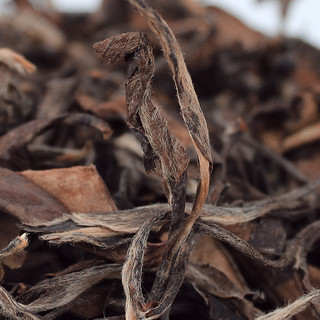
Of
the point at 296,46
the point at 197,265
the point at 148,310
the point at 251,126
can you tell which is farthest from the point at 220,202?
the point at 296,46

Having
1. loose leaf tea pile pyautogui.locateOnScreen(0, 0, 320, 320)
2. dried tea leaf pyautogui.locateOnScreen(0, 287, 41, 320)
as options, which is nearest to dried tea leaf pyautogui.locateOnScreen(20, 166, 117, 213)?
loose leaf tea pile pyautogui.locateOnScreen(0, 0, 320, 320)

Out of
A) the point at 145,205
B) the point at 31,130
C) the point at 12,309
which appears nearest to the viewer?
the point at 12,309

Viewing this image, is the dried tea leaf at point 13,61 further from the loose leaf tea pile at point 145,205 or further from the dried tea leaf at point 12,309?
the dried tea leaf at point 12,309

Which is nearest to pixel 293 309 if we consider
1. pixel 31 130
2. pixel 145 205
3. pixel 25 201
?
pixel 145 205

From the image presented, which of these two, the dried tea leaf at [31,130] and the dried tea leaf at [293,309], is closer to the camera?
the dried tea leaf at [293,309]

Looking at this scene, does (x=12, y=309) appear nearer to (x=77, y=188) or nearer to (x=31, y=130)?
(x=77, y=188)

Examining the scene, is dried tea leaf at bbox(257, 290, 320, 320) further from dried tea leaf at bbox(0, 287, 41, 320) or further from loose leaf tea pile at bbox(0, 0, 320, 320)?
dried tea leaf at bbox(0, 287, 41, 320)

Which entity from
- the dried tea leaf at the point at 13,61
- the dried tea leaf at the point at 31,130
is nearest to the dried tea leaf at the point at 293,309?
the dried tea leaf at the point at 31,130

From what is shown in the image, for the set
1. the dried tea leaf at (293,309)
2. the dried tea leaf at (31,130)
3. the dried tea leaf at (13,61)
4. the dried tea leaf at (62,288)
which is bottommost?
the dried tea leaf at (62,288)

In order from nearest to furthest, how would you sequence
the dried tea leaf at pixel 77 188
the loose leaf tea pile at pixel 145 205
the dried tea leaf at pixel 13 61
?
the loose leaf tea pile at pixel 145 205, the dried tea leaf at pixel 77 188, the dried tea leaf at pixel 13 61
